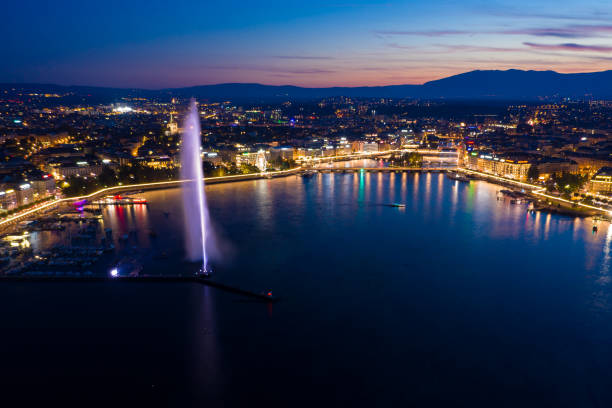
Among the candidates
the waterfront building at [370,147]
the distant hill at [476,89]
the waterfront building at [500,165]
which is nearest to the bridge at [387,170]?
the waterfront building at [500,165]

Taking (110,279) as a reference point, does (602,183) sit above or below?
above

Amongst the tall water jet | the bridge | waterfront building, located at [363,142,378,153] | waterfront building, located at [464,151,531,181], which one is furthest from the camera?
waterfront building, located at [363,142,378,153]

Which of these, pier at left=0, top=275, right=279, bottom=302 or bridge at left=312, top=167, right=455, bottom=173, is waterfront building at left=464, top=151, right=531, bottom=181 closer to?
bridge at left=312, top=167, right=455, bottom=173

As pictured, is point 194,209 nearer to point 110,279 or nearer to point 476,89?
point 110,279

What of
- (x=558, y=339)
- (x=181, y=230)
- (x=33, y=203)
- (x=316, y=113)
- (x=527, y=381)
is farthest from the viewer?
(x=316, y=113)

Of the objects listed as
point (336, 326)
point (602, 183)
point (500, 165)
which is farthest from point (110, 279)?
point (500, 165)

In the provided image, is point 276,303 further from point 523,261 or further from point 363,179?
point 363,179

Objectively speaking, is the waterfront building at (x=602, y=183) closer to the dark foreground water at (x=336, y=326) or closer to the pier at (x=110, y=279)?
the dark foreground water at (x=336, y=326)

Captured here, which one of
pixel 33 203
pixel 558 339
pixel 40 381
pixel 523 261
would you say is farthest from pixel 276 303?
pixel 33 203

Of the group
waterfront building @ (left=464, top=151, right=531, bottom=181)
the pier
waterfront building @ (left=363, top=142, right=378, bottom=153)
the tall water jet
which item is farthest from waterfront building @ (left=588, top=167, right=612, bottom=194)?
waterfront building @ (left=363, top=142, right=378, bottom=153)
